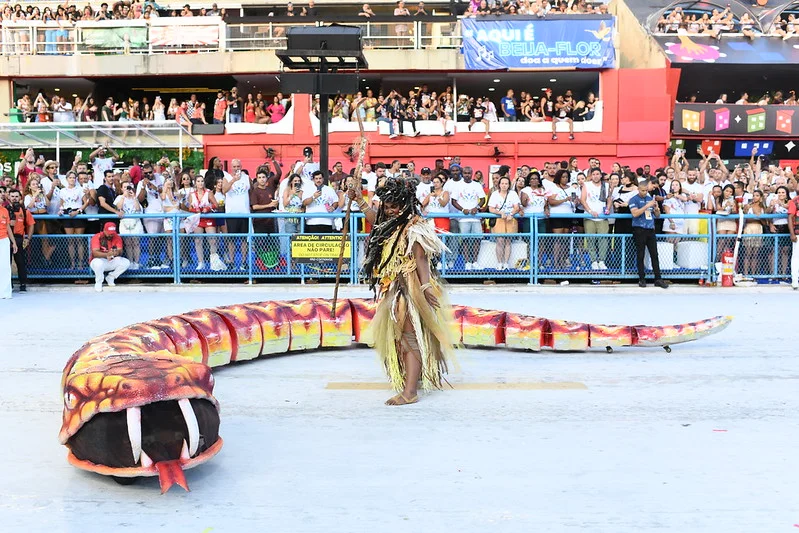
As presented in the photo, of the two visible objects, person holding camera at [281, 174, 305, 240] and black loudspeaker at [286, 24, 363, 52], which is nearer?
black loudspeaker at [286, 24, 363, 52]

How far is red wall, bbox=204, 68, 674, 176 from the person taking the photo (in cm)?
2564

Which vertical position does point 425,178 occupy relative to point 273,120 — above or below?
below

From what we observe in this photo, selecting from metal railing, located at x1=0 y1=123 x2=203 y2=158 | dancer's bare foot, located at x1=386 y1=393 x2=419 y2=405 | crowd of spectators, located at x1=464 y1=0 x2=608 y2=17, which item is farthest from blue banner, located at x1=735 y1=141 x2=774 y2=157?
dancer's bare foot, located at x1=386 y1=393 x2=419 y2=405

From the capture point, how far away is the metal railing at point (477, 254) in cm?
1348

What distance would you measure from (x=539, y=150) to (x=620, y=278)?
505 inches

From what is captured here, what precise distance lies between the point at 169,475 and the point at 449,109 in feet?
73.6

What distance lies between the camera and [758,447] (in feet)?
16.6

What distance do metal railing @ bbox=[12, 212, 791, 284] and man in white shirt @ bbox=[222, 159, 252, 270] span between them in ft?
0.07

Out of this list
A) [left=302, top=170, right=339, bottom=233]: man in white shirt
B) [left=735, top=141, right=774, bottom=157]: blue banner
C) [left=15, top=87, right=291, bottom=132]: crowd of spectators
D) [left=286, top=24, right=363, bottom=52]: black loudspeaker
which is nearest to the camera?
[left=286, top=24, right=363, bottom=52]: black loudspeaker

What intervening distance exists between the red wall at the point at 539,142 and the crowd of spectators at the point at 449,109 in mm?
442

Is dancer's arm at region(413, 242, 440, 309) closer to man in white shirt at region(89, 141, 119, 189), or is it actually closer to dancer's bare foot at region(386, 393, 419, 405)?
dancer's bare foot at region(386, 393, 419, 405)

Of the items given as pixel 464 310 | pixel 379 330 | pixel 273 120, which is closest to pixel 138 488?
pixel 379 330

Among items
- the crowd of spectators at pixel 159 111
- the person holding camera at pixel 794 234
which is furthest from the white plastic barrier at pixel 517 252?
the crowd of spectators at pixel 159 111

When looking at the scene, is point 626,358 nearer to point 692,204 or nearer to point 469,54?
point 692,204
